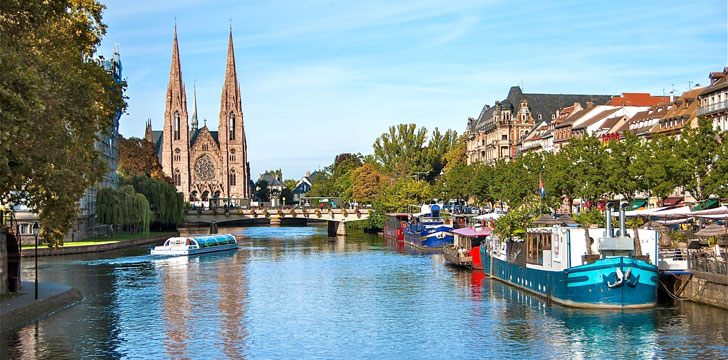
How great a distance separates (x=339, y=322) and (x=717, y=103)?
56322 mm

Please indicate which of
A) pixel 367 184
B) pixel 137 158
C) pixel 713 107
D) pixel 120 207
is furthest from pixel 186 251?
pixel 367 184

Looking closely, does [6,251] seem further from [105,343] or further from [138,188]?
[138,188]

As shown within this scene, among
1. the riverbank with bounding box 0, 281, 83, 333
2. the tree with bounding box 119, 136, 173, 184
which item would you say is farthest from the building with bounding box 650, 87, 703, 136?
the tree with bounding box 119, 136, 173, 184

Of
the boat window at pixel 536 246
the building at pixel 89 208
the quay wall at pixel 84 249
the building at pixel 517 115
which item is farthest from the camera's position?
the building at pixel 517 115

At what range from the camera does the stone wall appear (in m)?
40.4

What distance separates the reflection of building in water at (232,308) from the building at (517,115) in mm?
98502

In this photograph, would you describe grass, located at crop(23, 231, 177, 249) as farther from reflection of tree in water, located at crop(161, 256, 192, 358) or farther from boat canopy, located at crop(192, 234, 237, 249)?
reflection of tree in water, located at crop(161, 256, 192, 358)

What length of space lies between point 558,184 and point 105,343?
5963 cm

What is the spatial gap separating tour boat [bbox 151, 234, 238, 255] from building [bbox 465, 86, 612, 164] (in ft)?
254

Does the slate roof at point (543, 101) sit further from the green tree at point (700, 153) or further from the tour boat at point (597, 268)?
the tour boat at point (597, 268)

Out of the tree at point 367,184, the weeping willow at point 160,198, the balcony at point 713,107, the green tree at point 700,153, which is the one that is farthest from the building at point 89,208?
the tree at point 367,184

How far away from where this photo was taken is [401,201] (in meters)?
142

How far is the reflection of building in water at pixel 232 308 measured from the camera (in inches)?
1443

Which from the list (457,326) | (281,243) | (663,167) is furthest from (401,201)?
(457,326)
